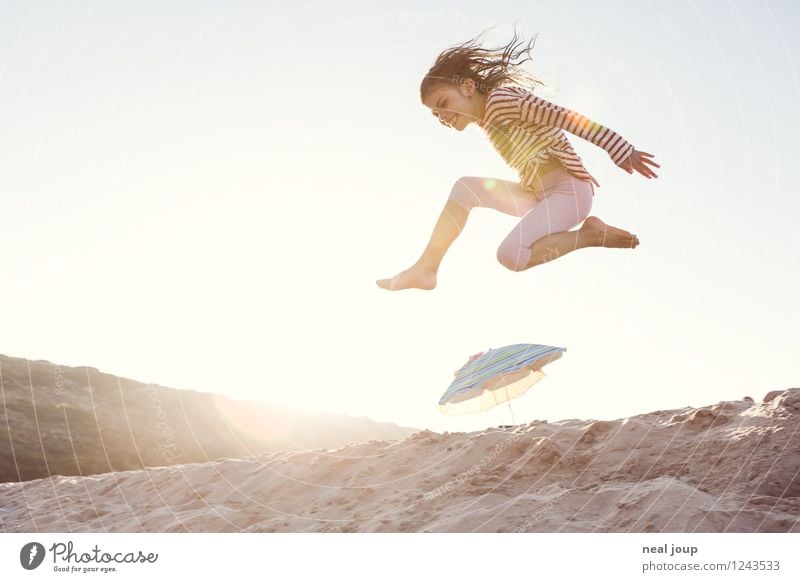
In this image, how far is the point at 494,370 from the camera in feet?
33.1

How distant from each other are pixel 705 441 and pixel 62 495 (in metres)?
8.15

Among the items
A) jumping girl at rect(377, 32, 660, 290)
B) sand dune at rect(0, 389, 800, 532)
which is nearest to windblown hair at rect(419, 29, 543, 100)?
jumping girl at rect(377, 32, 660, 290)

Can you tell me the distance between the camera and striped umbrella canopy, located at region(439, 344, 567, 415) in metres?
10.1

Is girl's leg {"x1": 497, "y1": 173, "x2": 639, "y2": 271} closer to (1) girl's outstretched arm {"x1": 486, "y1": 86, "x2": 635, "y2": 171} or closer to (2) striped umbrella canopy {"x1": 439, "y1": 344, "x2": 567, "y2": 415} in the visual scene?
(1) girl's outstretched arm {"x1": 486, "y1": 86, "x2": 635, "y2": 171}

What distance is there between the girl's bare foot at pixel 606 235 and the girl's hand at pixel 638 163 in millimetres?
658

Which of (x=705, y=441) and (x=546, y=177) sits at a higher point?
(x=546, y=177)

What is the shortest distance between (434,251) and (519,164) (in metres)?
1.03

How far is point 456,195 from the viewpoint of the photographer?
5371 mm

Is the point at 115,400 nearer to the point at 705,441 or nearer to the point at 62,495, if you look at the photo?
the point at 62,495

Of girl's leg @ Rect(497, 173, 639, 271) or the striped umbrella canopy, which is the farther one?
the striped umbrella canopy
